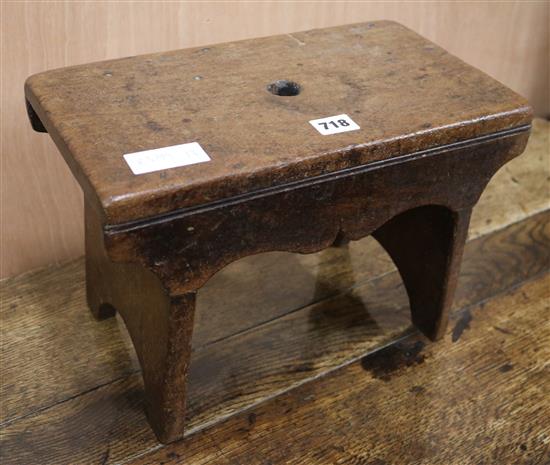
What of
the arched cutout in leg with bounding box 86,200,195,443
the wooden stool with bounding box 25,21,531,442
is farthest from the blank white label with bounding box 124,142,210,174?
the arched cutout in leg with bounding box 86,200,195,443

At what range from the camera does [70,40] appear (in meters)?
1.50

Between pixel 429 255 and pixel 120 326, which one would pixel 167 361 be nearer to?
pixel 120 326

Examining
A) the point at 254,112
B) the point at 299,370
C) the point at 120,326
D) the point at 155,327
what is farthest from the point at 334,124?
the point at 120,326

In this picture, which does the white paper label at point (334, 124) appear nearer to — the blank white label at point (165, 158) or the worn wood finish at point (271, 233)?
the worn wood finish at point (271, 233)

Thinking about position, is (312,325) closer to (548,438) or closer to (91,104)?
(548,438)

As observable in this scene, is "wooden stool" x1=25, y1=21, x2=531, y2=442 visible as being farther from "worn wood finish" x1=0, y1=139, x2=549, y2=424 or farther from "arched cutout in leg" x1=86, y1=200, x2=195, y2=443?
"worn wood finish" x1=0, y1=139, x2=549, y2=424

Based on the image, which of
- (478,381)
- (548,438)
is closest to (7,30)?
(478,381)

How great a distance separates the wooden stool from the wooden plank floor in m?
0.11

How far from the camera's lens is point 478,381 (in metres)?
1.49

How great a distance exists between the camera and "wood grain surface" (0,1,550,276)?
147 cm

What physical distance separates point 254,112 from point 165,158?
19cm

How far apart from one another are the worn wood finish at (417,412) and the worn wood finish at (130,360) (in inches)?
1.4

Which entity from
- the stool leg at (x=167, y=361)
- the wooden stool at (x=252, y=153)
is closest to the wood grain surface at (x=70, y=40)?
the wooden stool at (x=252, y=153)

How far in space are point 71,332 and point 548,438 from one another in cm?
88
